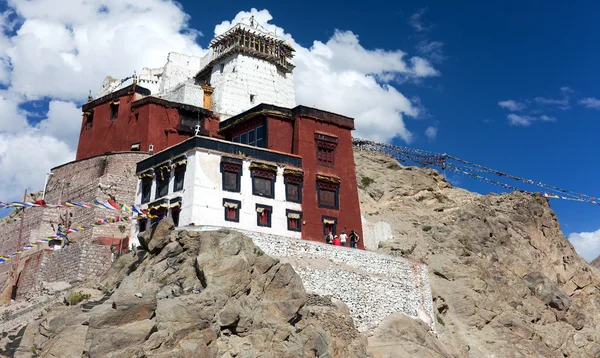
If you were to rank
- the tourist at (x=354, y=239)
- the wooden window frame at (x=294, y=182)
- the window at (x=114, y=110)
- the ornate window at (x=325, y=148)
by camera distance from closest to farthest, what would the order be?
the wooden window frame at (x=294, y=182) → the tourist at (x=354, y=239) → the ornate window at (x=325, y=148) → the window at (x=114, y=110)

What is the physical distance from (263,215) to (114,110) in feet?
71.6

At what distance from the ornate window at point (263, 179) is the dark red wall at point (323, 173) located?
2420 millimetres

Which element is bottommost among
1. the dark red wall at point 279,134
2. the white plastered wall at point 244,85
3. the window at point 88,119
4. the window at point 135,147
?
the dark red wall at point 279,134

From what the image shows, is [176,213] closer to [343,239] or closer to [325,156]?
[343,239]

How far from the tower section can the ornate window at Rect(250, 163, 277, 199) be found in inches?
664

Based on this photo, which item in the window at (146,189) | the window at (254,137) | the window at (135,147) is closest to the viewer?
the window at (146,189)

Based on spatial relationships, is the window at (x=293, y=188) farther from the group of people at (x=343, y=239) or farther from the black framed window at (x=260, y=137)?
the black framed window at (x=260, y=137)

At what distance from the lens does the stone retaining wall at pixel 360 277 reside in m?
38.3

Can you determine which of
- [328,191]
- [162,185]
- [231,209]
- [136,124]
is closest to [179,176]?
[162,185]

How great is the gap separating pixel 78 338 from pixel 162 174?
15616 mm

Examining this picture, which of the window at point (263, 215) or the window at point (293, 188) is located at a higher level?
the window at point (293, 188)

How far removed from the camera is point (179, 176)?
41.6 meters

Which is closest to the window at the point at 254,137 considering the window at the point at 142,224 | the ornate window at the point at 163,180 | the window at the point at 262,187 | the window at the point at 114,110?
the window at the point at 262,187

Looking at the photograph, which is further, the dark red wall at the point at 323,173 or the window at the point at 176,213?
the dark red wall at the point at 323,173
